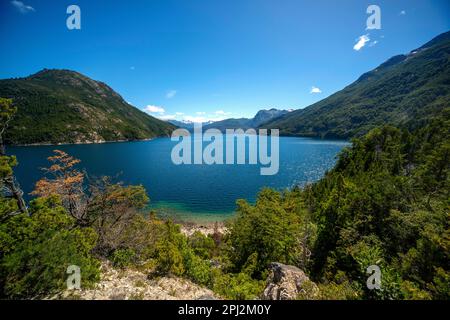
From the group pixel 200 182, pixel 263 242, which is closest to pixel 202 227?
pixel 263 242

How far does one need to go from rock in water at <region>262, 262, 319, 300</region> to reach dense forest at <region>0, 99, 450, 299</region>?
0.49 m

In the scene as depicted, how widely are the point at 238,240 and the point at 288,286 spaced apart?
10574 millimetres

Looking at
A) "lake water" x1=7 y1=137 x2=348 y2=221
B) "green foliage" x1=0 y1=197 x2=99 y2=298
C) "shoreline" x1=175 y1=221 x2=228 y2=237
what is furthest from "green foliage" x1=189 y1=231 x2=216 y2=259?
"green foliage" x1=0 y1=197 x2=99 y2=298

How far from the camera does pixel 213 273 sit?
15.5 metres

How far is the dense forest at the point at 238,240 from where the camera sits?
8.66m

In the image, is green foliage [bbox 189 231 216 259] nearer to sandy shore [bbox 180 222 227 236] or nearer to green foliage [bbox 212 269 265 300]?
sandy shore [bbox 180 222 227 236]

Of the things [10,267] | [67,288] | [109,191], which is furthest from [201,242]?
[10,267]

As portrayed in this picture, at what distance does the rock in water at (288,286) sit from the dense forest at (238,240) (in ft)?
1.60

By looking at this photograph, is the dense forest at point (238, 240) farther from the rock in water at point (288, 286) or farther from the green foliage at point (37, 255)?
the rock in water at point (288, 286)

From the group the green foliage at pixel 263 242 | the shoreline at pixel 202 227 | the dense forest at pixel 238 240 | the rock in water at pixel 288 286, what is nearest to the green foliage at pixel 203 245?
the dense forest at pixel 238 240

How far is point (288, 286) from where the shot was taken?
1170cm

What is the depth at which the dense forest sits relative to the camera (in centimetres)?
866

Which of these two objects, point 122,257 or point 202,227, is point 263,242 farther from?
point 202,227
